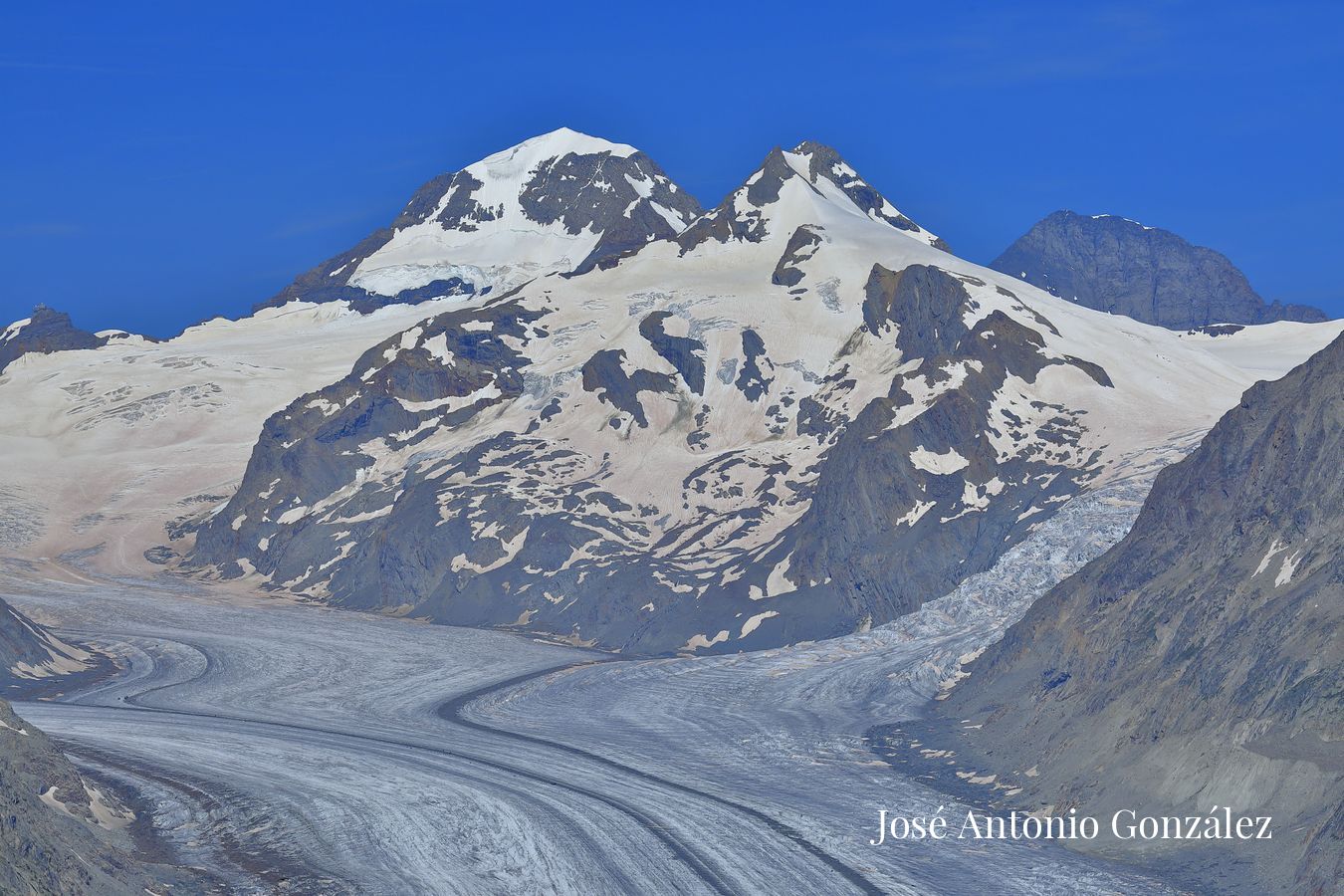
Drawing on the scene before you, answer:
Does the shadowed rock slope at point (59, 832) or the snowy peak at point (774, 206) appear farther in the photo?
the snowy peak at point (774, 206)

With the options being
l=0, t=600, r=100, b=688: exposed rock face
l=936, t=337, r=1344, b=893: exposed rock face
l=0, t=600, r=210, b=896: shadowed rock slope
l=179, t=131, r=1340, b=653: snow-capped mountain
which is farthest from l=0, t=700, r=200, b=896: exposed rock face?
l=179, t=131, r=1340, b=653: snow-capped mountain

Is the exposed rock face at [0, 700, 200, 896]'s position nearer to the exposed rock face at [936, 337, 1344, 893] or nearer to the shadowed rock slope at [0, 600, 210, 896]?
the shadowed rock slope at [0, 600, 210, 896]

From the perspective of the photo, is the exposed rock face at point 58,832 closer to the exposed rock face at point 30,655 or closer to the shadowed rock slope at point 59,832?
the shadowed rock slope at point 59,832

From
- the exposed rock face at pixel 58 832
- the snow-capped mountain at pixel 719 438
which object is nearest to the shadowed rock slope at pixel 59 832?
the exposed rock face at pixel 58 832

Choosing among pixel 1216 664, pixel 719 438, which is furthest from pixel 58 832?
pixel 719 438

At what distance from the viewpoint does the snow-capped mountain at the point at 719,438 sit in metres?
107

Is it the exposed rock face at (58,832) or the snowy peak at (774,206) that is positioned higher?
the snowy peak at (774,206)

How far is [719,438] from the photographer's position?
134 m

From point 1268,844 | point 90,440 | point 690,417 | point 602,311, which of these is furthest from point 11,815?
point 90,440

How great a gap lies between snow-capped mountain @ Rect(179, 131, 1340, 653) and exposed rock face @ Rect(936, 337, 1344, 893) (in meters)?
30.4

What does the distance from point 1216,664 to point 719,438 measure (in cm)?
8161

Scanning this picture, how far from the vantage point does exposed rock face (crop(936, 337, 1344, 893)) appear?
46438 mm

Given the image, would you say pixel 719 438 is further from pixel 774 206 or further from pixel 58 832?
pixel 58 832

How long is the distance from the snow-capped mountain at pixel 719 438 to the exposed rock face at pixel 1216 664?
3040 cm
